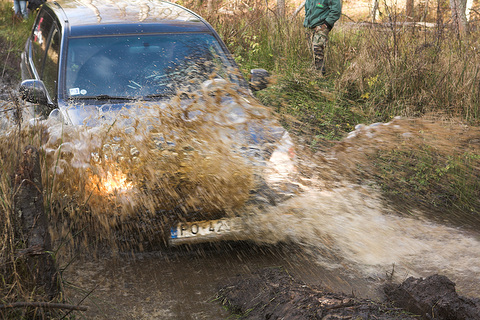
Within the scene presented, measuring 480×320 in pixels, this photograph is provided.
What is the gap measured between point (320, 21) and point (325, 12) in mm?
227

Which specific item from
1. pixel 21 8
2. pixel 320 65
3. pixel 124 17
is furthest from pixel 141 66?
pixel 21 8

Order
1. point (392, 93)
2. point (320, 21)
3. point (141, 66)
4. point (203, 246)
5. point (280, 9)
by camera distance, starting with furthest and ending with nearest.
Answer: point (280, 9)
point (320, 21)
point (392, 93)
point (141, 66)
point (203, 246)

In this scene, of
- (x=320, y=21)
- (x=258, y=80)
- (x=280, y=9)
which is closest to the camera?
(x=258, y=80)

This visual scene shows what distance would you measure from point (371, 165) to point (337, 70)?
131 inches

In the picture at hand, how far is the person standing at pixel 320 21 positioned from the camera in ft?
29.2

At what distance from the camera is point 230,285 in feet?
11.7

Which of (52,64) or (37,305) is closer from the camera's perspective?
(37,305)

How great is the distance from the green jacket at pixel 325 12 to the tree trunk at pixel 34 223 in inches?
288

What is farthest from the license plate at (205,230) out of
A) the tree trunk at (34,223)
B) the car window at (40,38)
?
the car window at (40,38)

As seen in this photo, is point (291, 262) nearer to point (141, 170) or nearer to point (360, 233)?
point (360, 233)

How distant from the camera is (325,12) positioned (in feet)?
30.3

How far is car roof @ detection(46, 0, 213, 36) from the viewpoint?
5.18 m

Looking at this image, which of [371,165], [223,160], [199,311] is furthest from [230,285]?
[371,165]

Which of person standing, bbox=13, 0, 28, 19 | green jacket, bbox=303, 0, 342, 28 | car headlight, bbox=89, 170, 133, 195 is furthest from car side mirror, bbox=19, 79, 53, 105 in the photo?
person standing, bbox=13, 0, 28, 19
